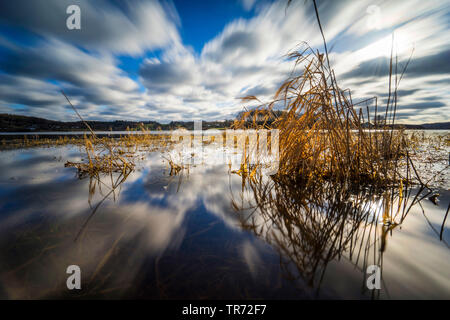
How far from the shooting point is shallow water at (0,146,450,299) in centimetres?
65

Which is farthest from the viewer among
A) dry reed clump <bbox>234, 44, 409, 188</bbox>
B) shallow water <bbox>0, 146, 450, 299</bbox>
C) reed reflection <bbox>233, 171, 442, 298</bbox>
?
dry reed clump <bbox>234, 44, 409, 188</bbox>

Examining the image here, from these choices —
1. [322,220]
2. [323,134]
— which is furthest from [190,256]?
[323,134]

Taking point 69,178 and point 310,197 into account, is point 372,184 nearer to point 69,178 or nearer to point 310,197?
point 310,197

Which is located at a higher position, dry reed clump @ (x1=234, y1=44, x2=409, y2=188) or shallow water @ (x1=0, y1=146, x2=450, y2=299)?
dry reed clump @ (x1=234, y1=44, x2=409, y2=188)

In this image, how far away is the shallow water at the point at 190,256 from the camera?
2.13 feet

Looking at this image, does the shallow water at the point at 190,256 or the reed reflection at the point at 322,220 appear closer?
the shallow water at the point at 190,256

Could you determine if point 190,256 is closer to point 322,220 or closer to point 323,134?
point 322,220

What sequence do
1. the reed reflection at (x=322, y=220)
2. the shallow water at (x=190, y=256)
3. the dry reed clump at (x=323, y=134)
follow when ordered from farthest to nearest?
the dry reed clump at (x=323, y=134)
the reed reflection at (x=322, y=220)
the shallow water at (x=190, y=256)

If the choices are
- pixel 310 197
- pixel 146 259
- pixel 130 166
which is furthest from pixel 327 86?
pixel 130 166

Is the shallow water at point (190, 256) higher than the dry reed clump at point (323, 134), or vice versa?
the dry reed clump at point (323, 134)

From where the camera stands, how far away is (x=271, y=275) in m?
0.71

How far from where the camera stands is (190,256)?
2.74 ft

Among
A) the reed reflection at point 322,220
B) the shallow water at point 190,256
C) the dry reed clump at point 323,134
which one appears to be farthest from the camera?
the dry reed clump at point 323,134
